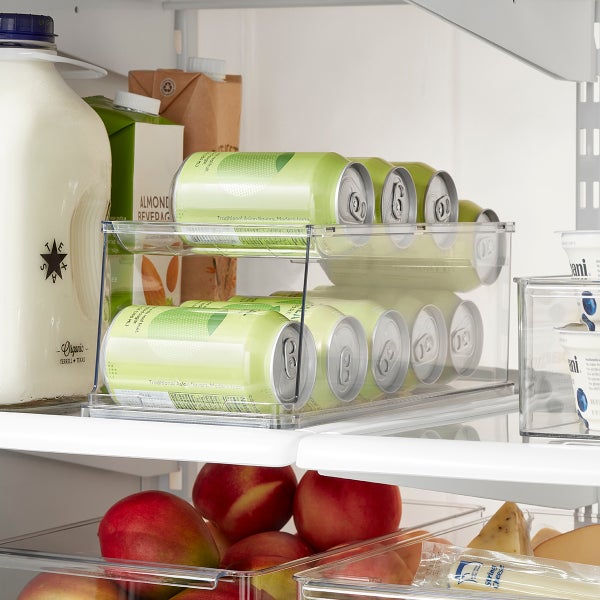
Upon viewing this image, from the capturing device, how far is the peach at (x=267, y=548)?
3.33 feet

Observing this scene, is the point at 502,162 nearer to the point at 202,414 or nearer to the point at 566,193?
the point at 566,193

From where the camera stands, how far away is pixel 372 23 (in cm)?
197

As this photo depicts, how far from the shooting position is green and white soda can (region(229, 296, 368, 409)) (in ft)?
2.90

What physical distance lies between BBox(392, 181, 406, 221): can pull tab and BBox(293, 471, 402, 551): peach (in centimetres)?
25

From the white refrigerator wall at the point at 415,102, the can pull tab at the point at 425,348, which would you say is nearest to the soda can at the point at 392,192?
the can pull tab at the point at 425,348

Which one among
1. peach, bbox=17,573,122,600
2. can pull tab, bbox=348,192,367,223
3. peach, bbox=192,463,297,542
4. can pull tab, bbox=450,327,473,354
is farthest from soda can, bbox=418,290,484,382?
peach, bbox=17,573,122,600

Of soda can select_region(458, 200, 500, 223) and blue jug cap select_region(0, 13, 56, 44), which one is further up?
blue jug cap select_region(0, 13, 56, 44)

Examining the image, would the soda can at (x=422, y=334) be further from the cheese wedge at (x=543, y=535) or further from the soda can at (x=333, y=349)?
the cheese wedge at (x=543, y=535)

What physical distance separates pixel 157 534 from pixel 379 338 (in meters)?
0.26

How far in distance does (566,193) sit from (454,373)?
890 mm

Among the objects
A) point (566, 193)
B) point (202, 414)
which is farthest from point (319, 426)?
point (566, 193)

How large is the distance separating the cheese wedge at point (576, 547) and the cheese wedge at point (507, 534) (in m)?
0.02

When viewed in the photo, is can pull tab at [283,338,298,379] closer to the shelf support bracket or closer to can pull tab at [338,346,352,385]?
can pull tab at [338,346,352,385]

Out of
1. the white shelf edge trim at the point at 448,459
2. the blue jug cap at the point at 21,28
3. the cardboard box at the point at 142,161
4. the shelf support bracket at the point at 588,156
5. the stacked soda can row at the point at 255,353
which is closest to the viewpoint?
the white shelf edge trim at the point at 448,459
